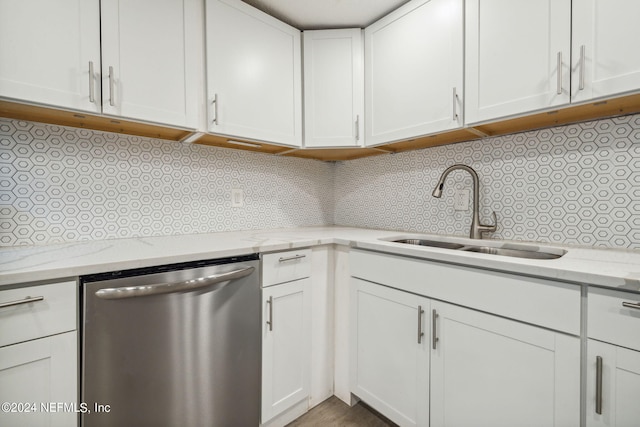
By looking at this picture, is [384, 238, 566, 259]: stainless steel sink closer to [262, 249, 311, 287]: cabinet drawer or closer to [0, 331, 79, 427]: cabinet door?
[262, 249, 311, 287]: cabinet drawer

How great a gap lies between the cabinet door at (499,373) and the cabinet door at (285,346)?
1.97ft

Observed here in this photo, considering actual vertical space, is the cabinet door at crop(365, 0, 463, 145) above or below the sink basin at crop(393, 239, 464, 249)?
above

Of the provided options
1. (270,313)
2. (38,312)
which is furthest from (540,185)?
(38,312)

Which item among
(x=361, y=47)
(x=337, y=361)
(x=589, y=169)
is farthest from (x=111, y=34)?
(x=589, y=169)

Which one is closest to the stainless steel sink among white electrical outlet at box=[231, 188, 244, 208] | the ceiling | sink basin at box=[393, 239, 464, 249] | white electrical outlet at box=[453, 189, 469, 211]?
sink basin at box=[393, 239, 464, 249]

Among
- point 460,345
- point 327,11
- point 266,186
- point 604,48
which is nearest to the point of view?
point 604,48

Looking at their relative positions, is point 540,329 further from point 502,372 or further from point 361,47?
point 361,47

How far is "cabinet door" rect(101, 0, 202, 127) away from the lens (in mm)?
1104

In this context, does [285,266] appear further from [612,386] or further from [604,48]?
[604,48]

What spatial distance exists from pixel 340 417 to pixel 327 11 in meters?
2.14

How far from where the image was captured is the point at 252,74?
4.90 feet

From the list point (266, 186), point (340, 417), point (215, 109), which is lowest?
point (340, 417)

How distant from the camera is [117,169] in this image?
1.38m

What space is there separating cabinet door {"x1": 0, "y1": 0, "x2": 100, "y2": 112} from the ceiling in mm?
815
